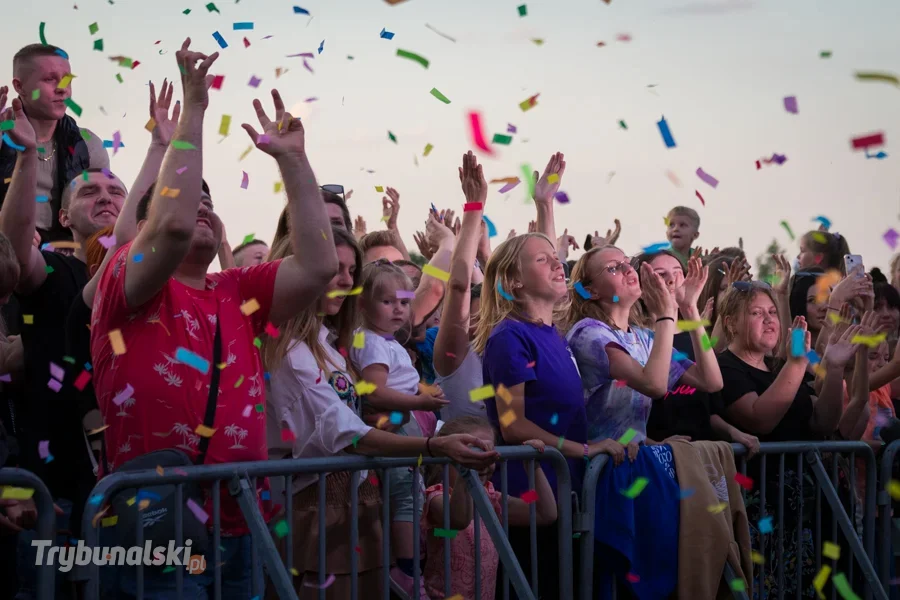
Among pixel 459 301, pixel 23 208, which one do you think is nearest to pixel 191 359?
pixel 23 208

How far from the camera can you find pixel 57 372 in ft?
15.3

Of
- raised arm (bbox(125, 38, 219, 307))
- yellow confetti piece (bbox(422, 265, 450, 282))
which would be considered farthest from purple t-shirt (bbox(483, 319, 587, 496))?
raised arm (bbox(125, 38, 219, 307))

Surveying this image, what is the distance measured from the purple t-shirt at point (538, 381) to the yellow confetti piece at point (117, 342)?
193cm

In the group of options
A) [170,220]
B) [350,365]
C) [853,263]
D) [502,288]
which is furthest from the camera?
[853,263]

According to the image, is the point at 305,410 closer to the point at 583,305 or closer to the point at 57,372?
the point at 57,372

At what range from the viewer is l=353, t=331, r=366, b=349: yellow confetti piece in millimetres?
5305

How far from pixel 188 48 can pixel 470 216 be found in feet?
7.31

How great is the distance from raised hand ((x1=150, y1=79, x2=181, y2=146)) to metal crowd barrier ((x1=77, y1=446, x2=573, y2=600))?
1.47 meters

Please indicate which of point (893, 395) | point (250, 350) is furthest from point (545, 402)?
point (893, 395)

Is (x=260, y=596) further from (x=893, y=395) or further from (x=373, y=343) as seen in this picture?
(x=893, y=395)

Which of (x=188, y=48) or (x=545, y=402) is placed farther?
(x=545, y=402)

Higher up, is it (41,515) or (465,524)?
(41,515)

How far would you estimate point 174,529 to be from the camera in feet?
12.3

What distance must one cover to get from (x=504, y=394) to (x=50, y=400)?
1886mm
